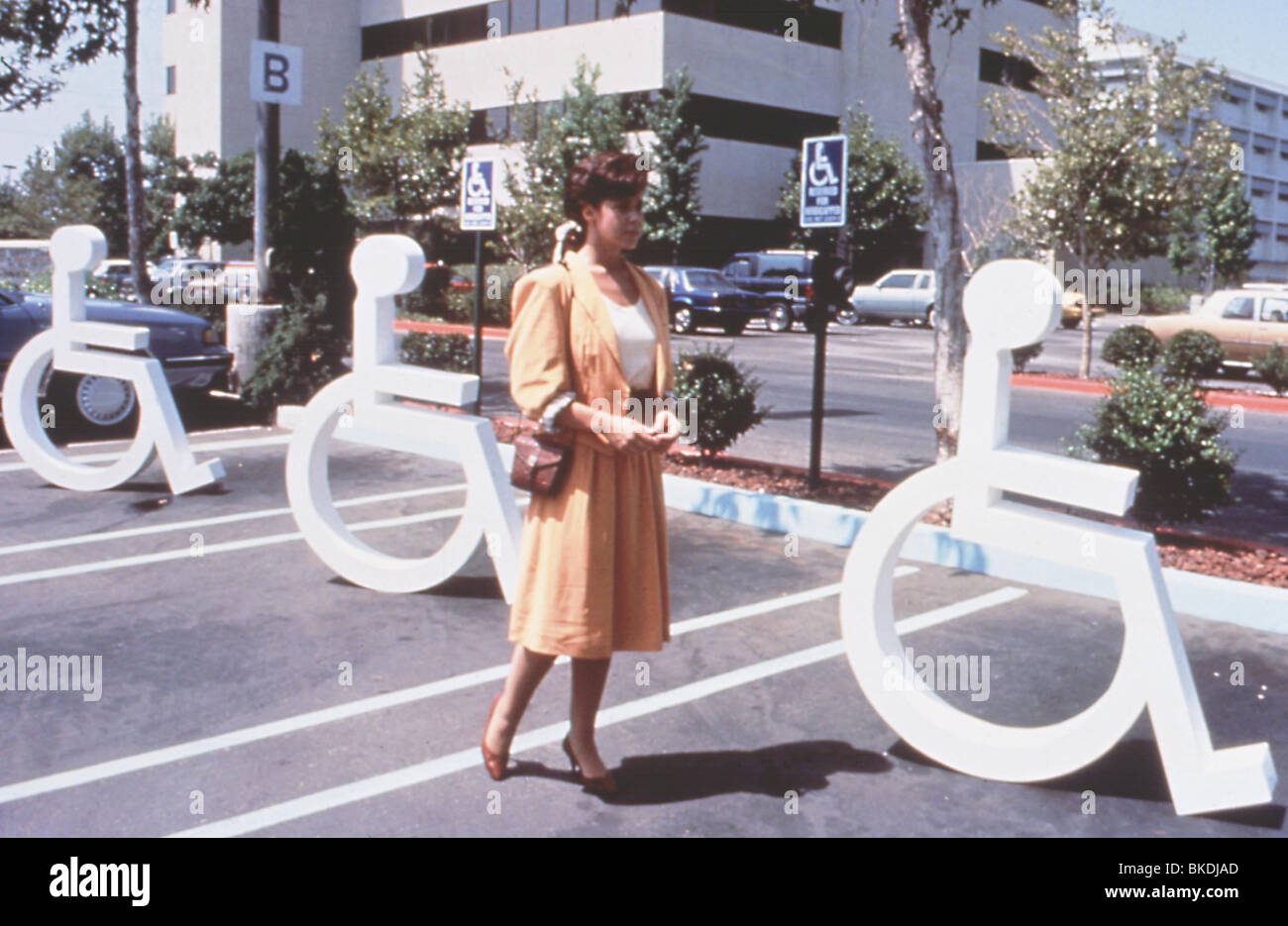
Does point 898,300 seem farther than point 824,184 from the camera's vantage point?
Yes

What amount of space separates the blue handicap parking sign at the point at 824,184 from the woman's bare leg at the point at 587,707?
185 inches

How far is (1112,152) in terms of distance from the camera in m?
18.8

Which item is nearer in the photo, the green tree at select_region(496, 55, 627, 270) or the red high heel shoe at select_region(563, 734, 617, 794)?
the red high heel shoe at select_region(563, 734, 617, 794)

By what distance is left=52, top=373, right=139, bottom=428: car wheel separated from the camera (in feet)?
36.3

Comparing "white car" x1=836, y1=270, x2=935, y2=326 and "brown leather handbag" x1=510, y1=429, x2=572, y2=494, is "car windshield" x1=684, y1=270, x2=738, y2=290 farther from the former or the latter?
"brown leather handbag" x1=510, y1=429, x2=572, y2=494

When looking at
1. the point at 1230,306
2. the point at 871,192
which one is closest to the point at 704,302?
the point at 1230,306

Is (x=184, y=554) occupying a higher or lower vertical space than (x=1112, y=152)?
lower

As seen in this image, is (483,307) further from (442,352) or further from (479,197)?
(479,197)

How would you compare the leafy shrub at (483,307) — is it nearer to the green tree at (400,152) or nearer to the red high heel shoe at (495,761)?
the green tree at (400,152)

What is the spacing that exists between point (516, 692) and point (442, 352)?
10.2m

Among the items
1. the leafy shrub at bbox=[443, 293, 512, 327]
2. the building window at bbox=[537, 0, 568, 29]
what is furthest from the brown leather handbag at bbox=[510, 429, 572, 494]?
the building window at bbox=[537, 0, 568, 29]

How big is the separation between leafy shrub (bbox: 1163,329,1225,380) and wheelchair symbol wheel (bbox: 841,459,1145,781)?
54.8ft

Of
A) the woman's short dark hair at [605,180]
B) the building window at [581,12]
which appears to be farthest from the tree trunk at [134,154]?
the building window at [581,12]

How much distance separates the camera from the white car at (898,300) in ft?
117
